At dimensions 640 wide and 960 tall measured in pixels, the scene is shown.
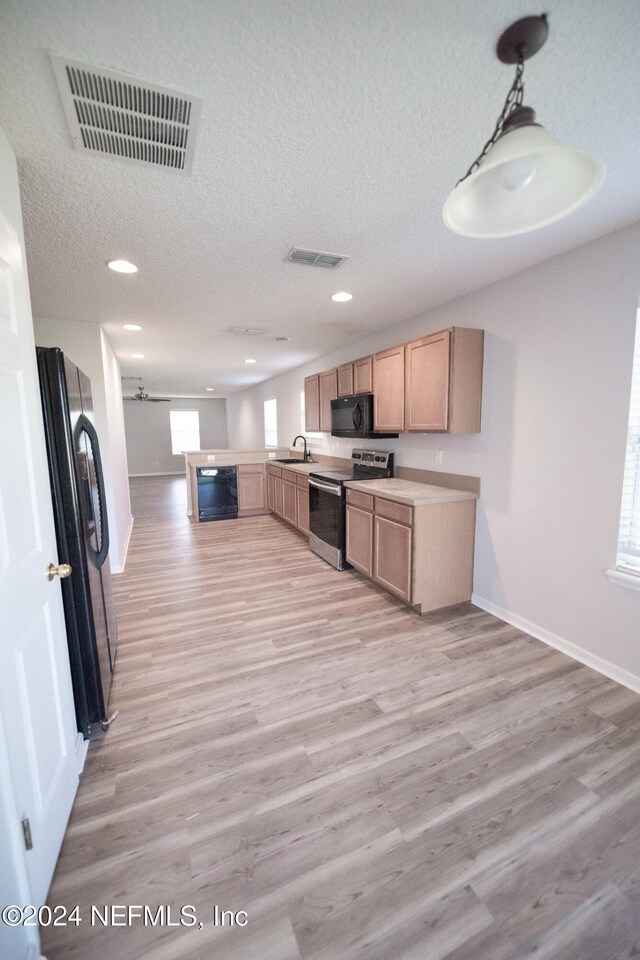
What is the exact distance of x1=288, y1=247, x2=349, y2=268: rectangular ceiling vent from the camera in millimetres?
2244

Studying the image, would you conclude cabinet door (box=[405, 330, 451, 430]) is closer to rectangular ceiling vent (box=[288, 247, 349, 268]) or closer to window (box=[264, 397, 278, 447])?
rectangular ceiling vent (box=[288, 247, 349, 268])

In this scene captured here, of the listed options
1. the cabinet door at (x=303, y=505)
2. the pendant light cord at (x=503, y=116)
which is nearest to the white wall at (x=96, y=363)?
the cabinet door at (x=303, y=505)

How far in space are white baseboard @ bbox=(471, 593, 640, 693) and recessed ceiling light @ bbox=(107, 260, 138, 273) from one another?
139 inches

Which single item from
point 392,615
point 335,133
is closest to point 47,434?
point 335,133

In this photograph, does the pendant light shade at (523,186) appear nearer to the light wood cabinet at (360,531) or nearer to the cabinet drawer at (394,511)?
the cabinet drawer at (394,511)

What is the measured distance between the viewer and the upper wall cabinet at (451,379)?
278cm

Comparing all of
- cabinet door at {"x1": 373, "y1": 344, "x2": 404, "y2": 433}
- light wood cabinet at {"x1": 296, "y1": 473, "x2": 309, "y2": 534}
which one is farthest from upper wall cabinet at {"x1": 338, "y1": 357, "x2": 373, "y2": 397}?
light wood cabinet at {"x1": 296, "y1": 473, "x2": 309, "y2": 534}

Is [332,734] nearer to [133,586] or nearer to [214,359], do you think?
[133,586]

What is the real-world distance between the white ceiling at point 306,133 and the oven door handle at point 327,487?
1837 mm

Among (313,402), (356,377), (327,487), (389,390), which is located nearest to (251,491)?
(313,402)

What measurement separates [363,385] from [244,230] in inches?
82.3

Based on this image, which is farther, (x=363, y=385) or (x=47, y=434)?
(x=363, y=385)

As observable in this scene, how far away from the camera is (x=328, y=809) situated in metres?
1.43

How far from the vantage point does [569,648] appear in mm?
2385
